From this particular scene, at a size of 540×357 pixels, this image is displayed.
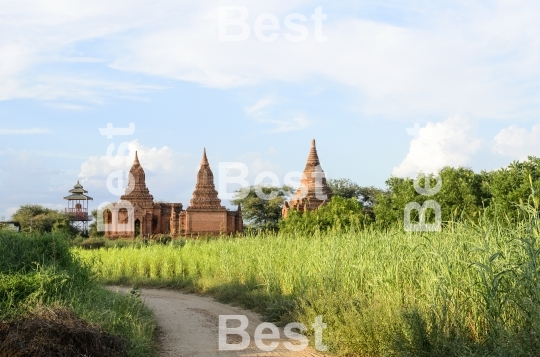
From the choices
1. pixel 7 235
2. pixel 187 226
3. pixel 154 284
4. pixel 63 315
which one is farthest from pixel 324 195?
pixel 63 315

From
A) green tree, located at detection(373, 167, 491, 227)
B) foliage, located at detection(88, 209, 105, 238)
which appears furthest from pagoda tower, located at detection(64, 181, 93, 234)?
green tree, located at detection(373, 167, 491, 227)

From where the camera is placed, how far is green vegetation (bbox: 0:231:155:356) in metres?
7.26

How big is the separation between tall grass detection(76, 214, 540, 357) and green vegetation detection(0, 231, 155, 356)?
91.1 inches

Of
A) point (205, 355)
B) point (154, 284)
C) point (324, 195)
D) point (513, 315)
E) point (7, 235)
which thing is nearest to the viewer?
point (513, 315)

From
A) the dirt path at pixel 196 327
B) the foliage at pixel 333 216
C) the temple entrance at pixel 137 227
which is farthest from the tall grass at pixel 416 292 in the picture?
the temple entrance at pixel 137 227

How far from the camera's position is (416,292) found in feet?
25.1

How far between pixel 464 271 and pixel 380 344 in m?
1.26

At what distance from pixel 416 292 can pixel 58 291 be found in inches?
182

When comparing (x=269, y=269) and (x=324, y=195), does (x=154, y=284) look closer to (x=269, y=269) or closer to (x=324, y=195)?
(x=269, y=269)

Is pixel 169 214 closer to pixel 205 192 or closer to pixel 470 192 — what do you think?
pixel 205 192

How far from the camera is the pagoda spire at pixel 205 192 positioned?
36.0 meters

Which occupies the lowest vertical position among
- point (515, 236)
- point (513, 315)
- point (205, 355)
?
point (205, 355)

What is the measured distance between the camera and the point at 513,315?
6.29 metres

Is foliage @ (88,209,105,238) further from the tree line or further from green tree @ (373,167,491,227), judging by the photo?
green tree @ (373,167,491,227)
